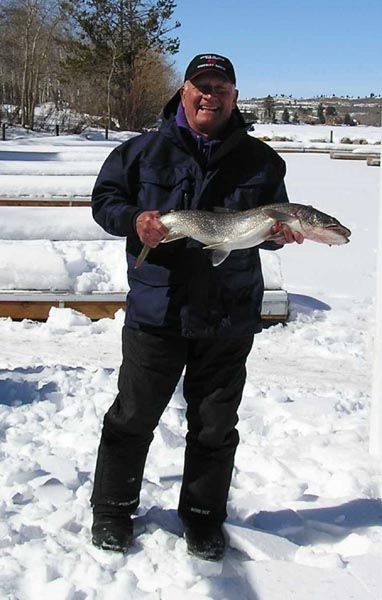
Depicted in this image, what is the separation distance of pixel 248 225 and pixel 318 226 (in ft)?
0.76

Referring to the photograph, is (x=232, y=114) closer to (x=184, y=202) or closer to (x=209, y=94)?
(x=209, y=94)

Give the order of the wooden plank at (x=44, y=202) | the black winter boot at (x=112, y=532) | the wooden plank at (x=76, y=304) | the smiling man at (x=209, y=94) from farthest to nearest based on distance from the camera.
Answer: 1. the wooden plank at (x=44, y=202)
2. the wooden plank at (x=76, y=304)
3. the black winter boot at (x=112, y=532)
4. the smiling man at (x=209, y=94)

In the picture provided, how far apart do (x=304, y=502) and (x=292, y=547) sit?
407 millimetres

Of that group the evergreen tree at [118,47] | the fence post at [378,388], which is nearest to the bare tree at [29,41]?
the evergreen tree at [118,47]

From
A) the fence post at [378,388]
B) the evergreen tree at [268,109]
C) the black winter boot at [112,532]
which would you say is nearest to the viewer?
the black winter boot at [112,532]


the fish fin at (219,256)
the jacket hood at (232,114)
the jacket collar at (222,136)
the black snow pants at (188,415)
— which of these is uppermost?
the jacket hood at (232,114)

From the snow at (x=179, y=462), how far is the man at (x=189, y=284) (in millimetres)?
188

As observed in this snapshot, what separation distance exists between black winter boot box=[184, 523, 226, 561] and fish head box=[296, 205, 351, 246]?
1209mm

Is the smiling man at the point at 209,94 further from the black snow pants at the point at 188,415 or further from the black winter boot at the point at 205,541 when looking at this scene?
the black winter boot at the point at 205,541

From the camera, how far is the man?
2680 millimetres

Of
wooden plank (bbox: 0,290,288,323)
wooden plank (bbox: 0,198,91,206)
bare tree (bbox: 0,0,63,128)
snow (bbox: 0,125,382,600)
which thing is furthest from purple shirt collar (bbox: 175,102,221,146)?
bare tree (bbox: 0,0,63,128)

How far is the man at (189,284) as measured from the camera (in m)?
2.68

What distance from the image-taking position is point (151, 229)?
252cm

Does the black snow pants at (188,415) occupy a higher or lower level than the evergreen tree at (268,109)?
lower
